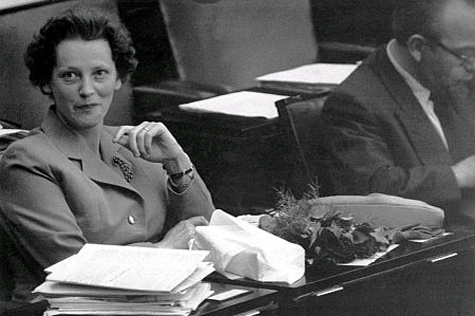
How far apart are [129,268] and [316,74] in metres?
1.41

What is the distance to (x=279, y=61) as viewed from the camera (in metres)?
3.77

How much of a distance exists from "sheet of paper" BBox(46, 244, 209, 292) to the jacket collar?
1.21ft

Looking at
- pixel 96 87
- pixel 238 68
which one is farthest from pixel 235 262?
pixel 238 68

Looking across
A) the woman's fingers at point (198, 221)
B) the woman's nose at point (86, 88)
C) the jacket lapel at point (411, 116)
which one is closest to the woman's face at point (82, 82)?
the woman's nose at point (86, 88)

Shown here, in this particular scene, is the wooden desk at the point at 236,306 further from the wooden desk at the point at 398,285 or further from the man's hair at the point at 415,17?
the man's hair at the point at 415,17

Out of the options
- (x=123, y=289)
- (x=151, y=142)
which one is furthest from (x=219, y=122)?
(x=123, y=289)

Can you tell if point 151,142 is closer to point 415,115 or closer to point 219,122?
point 219,122

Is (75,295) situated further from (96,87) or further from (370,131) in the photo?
(370,131)

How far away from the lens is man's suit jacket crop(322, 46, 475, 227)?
3.85m

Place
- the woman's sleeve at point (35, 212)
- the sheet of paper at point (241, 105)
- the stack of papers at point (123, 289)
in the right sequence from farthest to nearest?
the sheet of paper at point (241, 105) → the woman's sleeve at point (35, 212) → the stack of papers at point (123, 289)

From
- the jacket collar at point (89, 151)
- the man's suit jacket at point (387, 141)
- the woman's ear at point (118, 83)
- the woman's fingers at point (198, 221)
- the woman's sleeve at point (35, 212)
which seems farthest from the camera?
the man's suit jacket at point (387, 141)

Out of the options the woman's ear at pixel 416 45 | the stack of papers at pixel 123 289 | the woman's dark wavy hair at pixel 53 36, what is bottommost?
the stack of papers at pixel 123 289

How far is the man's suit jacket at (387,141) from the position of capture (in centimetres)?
385

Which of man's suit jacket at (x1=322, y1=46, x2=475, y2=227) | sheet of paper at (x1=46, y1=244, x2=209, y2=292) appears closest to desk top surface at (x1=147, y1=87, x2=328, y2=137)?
man's suit jacket at (x1=322, y1=46, x2=475, y2=227)
